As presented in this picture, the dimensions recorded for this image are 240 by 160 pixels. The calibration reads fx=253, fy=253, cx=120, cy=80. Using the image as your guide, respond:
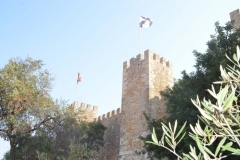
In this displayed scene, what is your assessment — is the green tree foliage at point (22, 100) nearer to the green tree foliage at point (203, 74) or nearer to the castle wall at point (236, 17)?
the green tree foliage at point (203, 74)

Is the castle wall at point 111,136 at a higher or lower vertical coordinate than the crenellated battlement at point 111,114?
lower

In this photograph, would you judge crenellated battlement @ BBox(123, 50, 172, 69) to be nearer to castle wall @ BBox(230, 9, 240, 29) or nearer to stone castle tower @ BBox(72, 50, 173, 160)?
stone castle tower @ BBox(72, 50, 173, 160)

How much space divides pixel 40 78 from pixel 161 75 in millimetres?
8317

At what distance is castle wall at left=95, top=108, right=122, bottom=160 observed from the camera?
75.6 feet

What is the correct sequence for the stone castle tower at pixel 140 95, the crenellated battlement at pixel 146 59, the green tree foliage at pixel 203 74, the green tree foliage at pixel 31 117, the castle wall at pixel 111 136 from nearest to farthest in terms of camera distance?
the green tree foliage at pixel 203 74, the green tree foliage at pixel 31 117, the stone castle tower at pixel 140 95, the crenellated battlement at pixel 146 59, the castle wall at pixel 111 136

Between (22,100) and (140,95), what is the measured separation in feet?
24.7

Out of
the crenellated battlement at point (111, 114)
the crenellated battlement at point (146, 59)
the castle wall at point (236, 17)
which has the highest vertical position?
the castle wall at point (236, 17)

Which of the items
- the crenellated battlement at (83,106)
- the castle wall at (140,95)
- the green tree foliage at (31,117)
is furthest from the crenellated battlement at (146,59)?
the crenellated battlement at (83,106)

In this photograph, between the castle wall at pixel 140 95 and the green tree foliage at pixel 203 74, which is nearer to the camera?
the green tree foliage at pixel 203 74

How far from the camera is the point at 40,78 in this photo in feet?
53.4

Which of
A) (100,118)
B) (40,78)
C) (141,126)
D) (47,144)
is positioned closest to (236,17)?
(141,126)

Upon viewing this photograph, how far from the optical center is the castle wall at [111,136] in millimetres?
23031

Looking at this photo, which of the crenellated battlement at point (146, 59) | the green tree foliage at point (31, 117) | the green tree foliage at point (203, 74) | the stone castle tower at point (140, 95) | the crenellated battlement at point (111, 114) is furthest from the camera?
the crenellated battlement at point (111, 114)

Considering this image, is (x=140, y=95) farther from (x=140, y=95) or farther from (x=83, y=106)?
(x=83, y=106)
